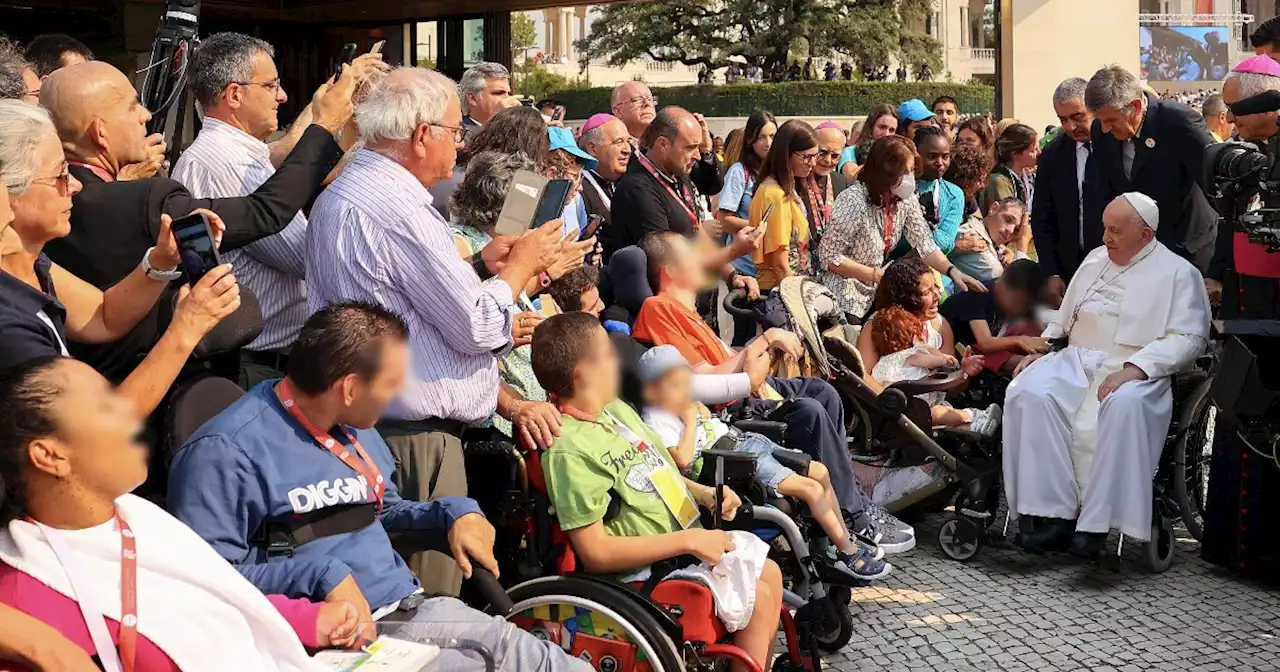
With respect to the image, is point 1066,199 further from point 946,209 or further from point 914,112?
point 914,112

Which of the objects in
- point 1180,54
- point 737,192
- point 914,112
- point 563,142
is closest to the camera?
point 563,142

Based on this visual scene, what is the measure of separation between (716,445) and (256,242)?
5.39 feet

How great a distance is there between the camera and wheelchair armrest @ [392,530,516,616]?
350cm

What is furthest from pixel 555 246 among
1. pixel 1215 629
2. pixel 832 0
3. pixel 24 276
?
pixel 832 0

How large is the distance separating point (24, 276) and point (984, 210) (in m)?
7.21

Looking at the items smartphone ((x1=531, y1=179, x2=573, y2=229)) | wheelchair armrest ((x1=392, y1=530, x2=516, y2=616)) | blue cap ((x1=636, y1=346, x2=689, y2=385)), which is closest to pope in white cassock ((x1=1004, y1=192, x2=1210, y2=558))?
blue cap ((x1=636, y1=346, x2=689, y2=385))

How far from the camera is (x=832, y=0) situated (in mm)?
47062

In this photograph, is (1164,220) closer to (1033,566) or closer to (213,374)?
(1033,566)

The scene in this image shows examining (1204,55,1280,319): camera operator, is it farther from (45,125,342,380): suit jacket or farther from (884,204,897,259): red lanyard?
(45,125,342,380): suit jacket

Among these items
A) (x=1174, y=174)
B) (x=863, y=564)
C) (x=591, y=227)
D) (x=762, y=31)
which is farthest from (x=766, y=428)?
(x=762, y=31)

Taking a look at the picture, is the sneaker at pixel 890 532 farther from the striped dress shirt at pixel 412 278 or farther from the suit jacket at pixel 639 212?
the striped dress shirt at pixel 412 278

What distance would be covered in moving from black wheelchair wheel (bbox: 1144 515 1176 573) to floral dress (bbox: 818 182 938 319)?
76.1 inches

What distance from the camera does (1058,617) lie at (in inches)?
211

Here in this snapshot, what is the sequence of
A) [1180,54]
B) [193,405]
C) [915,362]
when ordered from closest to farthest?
[193,405], [915,362], [1180,54]
